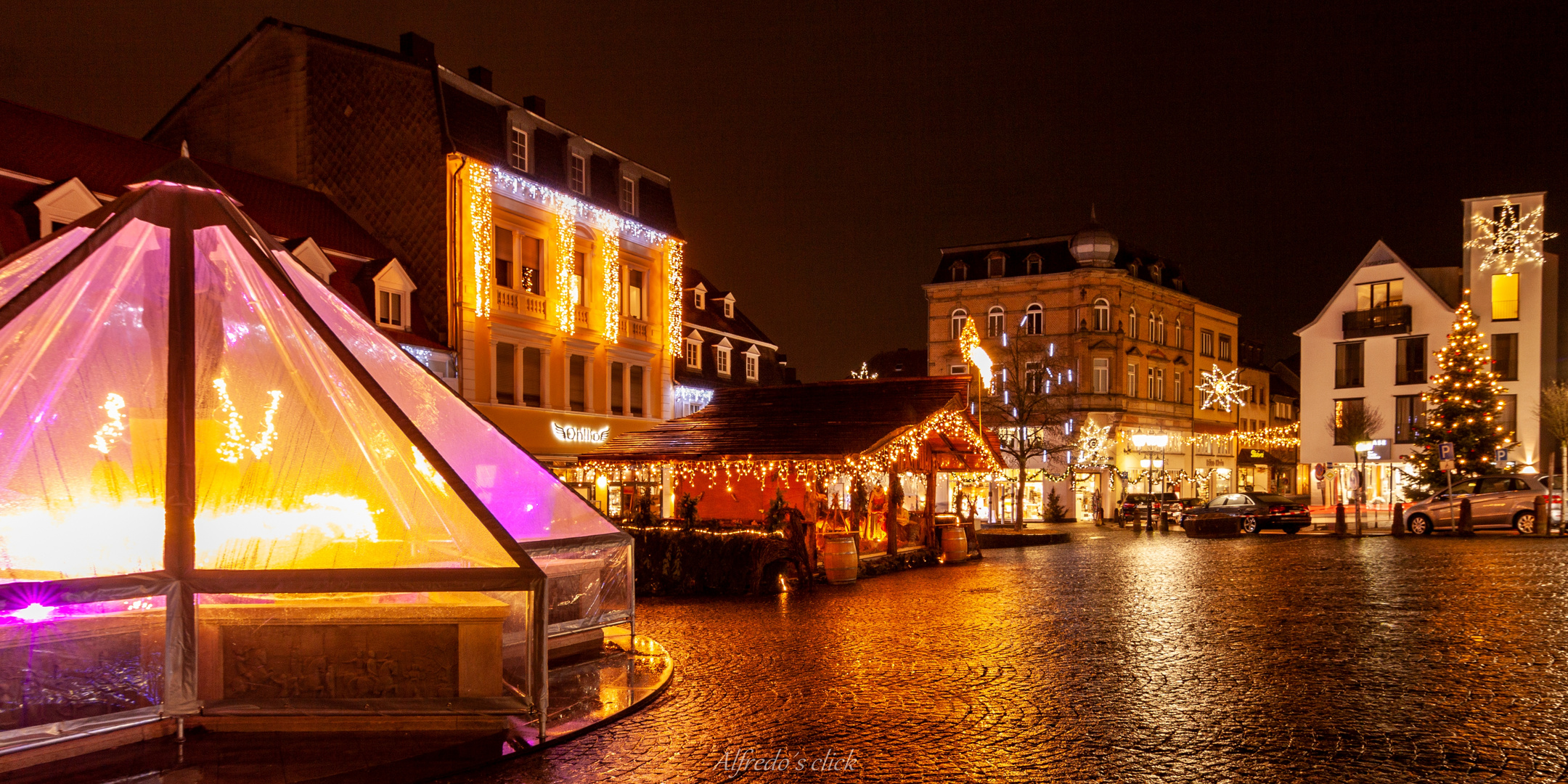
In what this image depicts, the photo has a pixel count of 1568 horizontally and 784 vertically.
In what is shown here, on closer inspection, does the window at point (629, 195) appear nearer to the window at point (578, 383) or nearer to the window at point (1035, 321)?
the window at point (578, 383)

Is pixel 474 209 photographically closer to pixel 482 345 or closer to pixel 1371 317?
pixel 482 345

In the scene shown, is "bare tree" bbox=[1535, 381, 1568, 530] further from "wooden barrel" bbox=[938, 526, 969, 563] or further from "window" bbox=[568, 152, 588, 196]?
"window" bbox=[568, 152, 588, 196]

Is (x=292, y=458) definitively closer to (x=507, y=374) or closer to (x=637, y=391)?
(x=507, y=374)

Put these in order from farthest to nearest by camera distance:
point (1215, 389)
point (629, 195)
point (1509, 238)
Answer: point (1215, 389) < point (1509, 238) < point (629, 195)

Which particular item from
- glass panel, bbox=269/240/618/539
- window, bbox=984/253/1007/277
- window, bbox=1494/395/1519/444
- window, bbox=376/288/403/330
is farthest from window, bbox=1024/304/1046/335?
glass panel, bbox=269/240/618/539

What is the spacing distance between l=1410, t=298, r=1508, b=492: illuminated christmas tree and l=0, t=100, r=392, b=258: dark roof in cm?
3641

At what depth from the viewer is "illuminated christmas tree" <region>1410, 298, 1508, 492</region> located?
131 ft

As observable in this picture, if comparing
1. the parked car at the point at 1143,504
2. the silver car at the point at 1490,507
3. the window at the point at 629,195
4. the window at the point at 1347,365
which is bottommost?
the parked car at the point at 1143,504

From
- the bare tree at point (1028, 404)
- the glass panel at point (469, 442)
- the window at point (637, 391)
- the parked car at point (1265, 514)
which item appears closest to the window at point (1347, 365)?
the bare tree at point (1028, 404)

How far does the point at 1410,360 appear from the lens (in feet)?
171

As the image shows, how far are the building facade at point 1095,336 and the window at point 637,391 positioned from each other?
19392 millimetres

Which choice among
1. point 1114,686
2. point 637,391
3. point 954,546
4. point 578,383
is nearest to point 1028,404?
point 637,391

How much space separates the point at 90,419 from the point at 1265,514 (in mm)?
34380

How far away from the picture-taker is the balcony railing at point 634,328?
1380 inches
